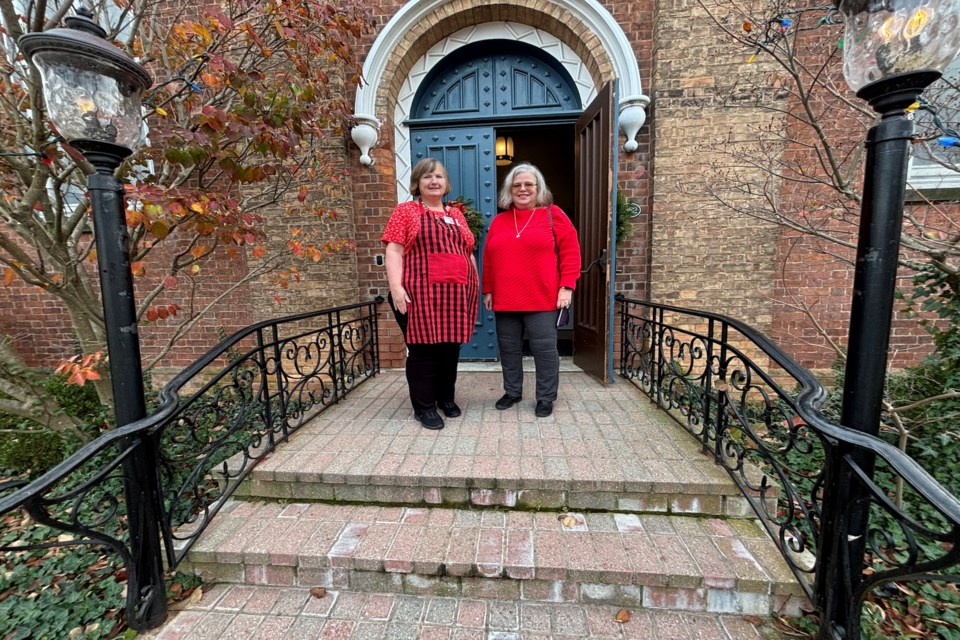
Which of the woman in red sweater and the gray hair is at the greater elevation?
the gray hair

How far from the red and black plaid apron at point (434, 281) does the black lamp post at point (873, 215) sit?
1819mm

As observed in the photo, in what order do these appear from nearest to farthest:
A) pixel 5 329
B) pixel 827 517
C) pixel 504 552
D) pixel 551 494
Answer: pixel 827 517
pixel 504 552
pixel 551 494
pixel 5 329

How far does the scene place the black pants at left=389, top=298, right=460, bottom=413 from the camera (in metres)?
2.51

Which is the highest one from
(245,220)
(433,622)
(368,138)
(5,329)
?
(368,138)

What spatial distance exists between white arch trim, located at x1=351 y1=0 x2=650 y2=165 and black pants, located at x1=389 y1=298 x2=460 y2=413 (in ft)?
7.59

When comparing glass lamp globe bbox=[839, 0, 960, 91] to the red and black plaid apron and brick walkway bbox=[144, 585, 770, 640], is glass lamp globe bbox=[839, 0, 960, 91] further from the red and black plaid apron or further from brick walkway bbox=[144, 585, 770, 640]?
brick walkway bbox=[144, 585, 770, 640]

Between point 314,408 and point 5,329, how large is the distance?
4609mm

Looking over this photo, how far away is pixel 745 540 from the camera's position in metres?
1.81

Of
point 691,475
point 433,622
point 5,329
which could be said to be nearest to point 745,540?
point 691,475

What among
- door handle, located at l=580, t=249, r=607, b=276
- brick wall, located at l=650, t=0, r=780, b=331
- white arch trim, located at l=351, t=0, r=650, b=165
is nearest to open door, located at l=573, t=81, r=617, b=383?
door handle, located at l=580, t=249, r=607, b=276

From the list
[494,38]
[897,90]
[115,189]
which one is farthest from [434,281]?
[494,38]

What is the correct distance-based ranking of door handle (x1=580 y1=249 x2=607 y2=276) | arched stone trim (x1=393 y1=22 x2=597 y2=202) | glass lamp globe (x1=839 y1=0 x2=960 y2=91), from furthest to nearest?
arched stone trim (x1=393 y1=22 x2=597 y2=202), door handle (x1=580 y1=249 x2=607 y2=276), glass lamp globe (x1=839 y1=0 x2=960 y2=91)

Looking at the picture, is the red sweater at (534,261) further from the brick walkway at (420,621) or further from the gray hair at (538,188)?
the brick walkway at (420,621)

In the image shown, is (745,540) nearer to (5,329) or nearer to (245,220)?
(245,220)
